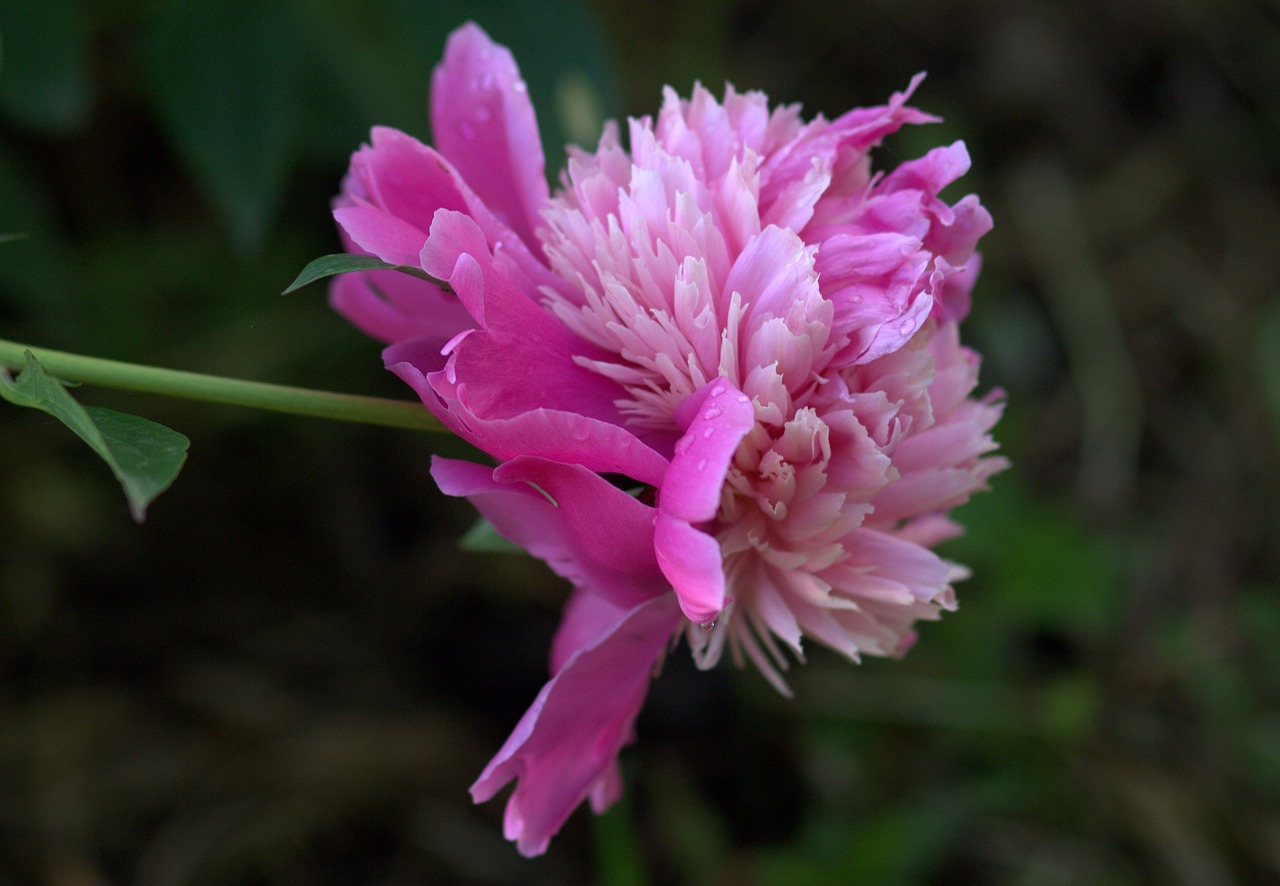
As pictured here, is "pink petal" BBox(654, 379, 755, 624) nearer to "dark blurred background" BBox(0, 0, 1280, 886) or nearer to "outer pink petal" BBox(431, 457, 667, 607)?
"outer pink petal" BBox(431, 457, 667, 607)

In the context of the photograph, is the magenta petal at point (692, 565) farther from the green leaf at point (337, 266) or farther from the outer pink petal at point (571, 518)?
the green leaf at point (337, 266)

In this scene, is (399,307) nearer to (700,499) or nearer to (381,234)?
(381,234)

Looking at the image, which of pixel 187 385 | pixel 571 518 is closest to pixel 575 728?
pixel 571 518

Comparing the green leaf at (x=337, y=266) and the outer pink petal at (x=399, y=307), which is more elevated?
the green leaf at (x=337, y=266)

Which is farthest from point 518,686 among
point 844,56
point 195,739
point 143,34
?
point 844,56

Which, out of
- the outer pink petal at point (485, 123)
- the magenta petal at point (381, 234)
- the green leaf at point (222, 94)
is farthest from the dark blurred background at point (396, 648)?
the magenta petal at point (381, 234)

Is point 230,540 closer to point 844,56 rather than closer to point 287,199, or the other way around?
point 287,199

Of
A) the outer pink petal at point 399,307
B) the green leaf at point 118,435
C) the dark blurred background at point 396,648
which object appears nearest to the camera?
the green leaf at point 118,435

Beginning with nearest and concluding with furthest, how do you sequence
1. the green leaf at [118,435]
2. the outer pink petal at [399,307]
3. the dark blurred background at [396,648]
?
the green leaf at [118,435] < the outer pink petal at [399,307] < the dark blurred background at [396,648]
